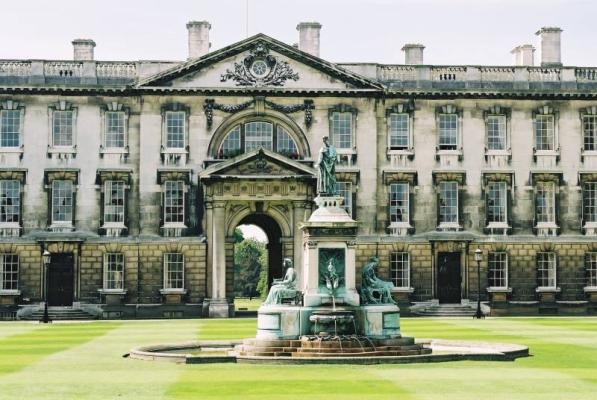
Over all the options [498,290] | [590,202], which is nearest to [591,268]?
[590,202]

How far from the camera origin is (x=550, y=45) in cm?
6197

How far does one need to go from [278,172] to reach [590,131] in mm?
16706

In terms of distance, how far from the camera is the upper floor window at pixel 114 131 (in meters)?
57.3

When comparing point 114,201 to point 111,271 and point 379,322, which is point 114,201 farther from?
point 379,322

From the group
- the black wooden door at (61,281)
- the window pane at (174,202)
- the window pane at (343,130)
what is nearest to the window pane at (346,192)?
the window pane at (343,130)

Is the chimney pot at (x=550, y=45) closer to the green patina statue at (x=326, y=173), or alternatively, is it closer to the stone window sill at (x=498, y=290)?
the stone window sill at (x=498, y=290)

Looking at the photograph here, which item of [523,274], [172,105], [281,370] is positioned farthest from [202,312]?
[281,370]

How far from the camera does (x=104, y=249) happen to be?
2224 inches

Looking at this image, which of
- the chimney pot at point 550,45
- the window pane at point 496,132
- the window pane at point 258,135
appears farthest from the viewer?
the chimney pot at point 550,45

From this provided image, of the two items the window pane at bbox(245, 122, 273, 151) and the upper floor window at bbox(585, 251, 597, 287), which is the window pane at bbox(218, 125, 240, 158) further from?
the upper floor window at bbox(585, 251, 597, 287)

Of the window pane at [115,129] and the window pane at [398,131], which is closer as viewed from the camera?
the window pane at [115,129]

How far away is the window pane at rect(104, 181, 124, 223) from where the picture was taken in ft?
186

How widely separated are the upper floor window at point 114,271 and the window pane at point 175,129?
6.05 metres

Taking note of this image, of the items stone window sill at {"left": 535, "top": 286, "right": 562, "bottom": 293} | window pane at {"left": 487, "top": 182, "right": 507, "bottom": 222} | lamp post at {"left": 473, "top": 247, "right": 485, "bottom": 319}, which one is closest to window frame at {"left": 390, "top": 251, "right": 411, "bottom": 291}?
lamp post at {"left": 473, "top": 247, "right": 485, "bottom": 319}
